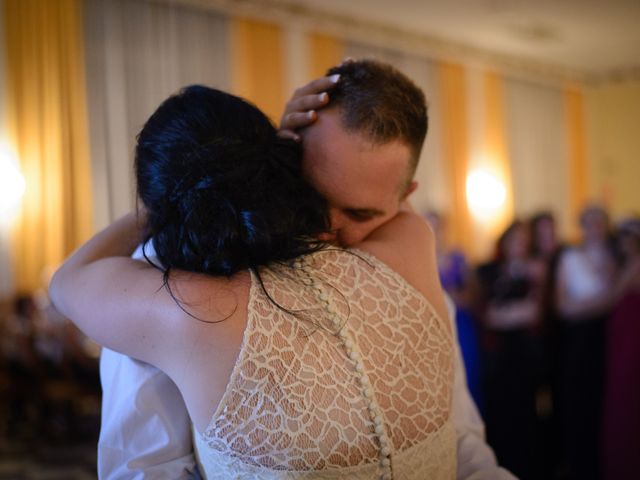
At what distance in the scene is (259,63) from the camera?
6.98 meters

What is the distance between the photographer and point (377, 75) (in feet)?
3.35

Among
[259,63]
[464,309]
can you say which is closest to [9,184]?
[259,63]

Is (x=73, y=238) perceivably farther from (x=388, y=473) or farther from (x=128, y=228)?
(x=388, y=473)

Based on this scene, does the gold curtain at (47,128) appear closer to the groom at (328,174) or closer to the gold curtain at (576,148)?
the groom at (328,174)

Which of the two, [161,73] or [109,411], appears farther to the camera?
[161,73]

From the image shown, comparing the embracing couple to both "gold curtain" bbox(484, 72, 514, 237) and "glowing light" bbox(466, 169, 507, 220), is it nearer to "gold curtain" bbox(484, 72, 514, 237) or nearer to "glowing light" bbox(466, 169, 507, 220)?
"glowing light" bbox(466, 169, 507, 220)

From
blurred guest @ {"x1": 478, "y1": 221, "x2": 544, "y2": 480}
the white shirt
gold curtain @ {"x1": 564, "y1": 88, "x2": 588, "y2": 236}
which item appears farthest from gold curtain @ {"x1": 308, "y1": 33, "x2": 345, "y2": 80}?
the white shirt

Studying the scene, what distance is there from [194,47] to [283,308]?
20.3ft

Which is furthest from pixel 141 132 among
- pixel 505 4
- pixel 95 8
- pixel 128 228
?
pixel 505 4

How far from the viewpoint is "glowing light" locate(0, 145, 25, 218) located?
5535mm

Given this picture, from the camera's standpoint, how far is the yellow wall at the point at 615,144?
10.7m

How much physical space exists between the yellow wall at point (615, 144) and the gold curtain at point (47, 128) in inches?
351

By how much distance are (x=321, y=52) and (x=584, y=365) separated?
515cm

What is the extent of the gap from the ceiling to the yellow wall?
3.78 ft
